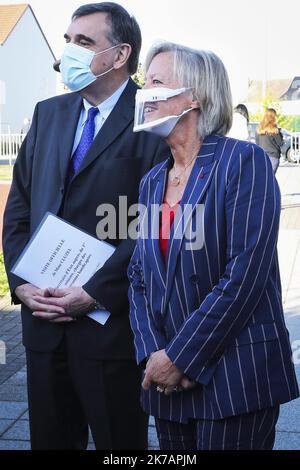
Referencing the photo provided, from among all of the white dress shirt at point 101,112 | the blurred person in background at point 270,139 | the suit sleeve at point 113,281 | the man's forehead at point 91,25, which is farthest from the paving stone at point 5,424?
the blurred person in background at point 270,139

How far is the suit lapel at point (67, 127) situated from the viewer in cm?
286

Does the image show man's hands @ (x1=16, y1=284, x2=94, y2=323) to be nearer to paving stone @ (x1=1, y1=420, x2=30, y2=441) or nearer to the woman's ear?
the woman's ear

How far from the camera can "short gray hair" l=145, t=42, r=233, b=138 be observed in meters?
2.40

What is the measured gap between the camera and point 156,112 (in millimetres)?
2457

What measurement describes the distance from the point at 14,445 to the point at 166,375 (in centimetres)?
182

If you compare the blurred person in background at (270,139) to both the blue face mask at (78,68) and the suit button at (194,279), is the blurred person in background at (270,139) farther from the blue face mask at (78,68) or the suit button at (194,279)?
the suit button at (194,279)

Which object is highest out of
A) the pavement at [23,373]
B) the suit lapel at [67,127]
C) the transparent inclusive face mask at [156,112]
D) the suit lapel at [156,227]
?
the transparent inclusive face mask at [156,112]

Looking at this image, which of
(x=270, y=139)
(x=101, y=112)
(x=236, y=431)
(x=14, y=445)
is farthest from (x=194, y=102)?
(x=270, y=139)

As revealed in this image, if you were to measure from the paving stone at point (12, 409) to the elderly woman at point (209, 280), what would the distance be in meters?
1.96

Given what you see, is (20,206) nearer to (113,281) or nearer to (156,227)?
(113,281)

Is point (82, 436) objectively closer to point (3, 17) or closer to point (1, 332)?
point (1, 332)
